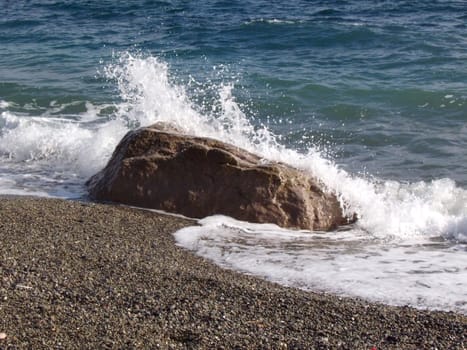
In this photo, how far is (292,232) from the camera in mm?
6719

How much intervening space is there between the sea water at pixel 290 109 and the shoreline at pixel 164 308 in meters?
0.43

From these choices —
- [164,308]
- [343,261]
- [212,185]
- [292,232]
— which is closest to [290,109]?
[212,185]

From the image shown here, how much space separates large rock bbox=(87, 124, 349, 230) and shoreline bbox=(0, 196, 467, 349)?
1.04 meters

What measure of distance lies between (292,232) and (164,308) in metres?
2.21

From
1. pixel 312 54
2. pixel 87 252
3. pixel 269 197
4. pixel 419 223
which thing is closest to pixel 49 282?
pixel 87 252

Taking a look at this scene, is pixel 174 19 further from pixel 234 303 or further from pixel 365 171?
pixel 234 303

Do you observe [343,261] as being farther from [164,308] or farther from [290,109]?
[290,109]

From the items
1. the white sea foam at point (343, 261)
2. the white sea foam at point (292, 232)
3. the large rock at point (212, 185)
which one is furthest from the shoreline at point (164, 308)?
the large rock at point (212, 185)

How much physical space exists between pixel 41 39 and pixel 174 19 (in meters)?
3.01

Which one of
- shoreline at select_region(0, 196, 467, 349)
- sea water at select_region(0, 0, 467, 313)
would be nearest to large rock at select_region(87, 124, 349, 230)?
sea water at select_region(0, 0, 467, 313)

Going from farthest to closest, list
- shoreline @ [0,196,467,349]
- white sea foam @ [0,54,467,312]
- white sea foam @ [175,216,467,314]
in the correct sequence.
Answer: white sea foam @ [0,54,467,312], white sea foam @ [175,216,467,314], shoreline @ [0,196,467,349]

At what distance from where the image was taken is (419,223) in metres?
7.01

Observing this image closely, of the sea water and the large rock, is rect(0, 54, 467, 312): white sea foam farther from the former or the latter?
the large rock

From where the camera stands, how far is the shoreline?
4.33 meters
